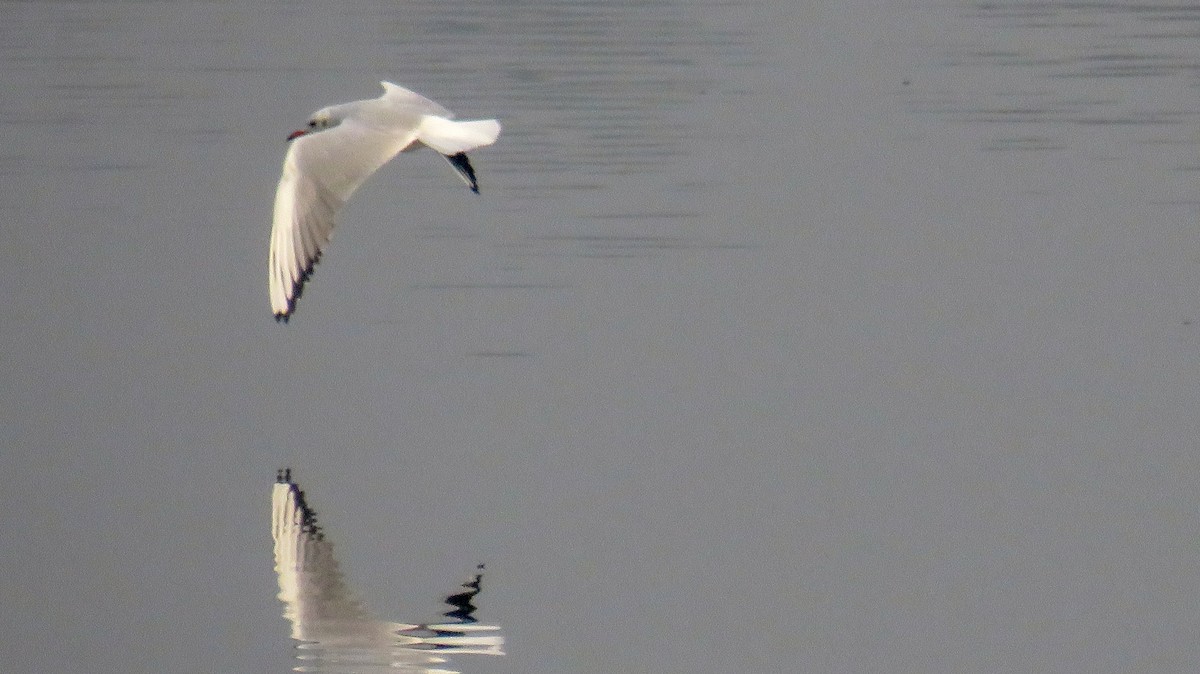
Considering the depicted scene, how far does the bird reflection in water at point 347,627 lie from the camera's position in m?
3.82

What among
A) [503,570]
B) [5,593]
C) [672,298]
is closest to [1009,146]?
[672,298]

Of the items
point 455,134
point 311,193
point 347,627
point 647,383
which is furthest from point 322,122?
point 347,627

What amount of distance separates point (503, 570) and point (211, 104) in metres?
6.62

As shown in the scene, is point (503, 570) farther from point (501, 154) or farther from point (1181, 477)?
point (501, 154)

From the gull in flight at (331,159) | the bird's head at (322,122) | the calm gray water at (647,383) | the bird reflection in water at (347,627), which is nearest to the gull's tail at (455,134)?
the gull in flight at (331,159)

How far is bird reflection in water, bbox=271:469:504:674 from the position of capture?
3818 millimetres

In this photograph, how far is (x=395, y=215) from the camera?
7.57 m

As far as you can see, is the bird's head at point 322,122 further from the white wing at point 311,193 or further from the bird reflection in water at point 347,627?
the bird reflection in water at point 347,627

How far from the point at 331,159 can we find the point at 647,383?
3.65 feet

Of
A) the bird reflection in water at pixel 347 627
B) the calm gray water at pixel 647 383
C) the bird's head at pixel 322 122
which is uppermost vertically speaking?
the bird's head at pixel 322 122

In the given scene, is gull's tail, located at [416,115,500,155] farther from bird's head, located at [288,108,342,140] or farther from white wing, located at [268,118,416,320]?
bird's head, located at [288,108,342,140]

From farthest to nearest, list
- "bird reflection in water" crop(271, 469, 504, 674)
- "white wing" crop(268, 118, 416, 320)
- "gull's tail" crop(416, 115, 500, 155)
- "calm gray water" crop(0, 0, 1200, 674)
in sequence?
"gull's tail" crop(416, 115, 500, 155)
"white wing" crop(268, 118, 416, 320)
"calm gray water" crop(0, 0, 1200, 674)
"bird reflection in water" crop(271, 469, 504, 674)

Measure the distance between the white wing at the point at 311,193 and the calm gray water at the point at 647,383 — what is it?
0.36 m

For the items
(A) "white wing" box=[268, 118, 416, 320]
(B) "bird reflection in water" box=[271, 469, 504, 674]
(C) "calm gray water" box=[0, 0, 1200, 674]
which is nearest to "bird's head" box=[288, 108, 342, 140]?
(A) "white wing" box=[268, 118, 416, 320]
